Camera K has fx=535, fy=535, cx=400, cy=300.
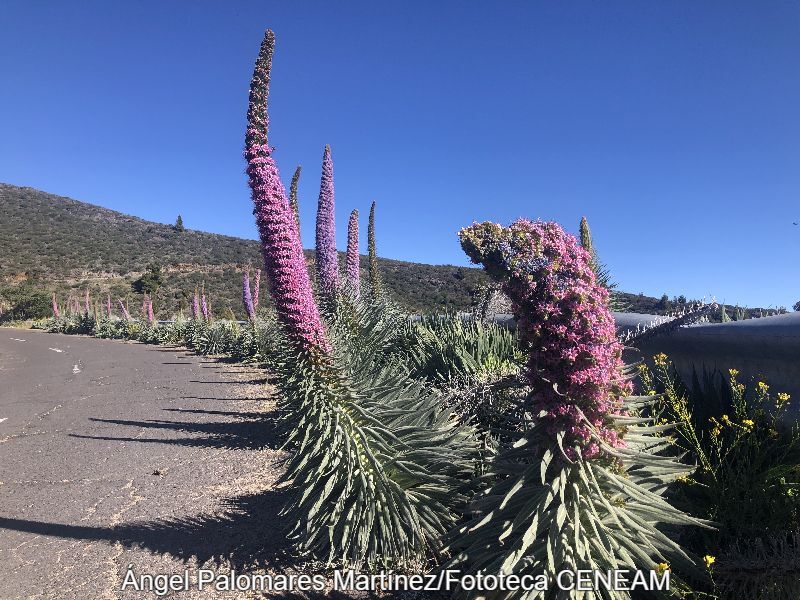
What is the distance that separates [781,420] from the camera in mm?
2854

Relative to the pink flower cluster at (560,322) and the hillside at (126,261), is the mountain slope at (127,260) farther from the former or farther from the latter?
the pink flower cluster at (560,322)

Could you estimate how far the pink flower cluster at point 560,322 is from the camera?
2092 millimetres

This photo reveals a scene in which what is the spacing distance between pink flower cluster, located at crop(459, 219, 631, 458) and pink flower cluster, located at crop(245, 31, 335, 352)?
1.52 metres

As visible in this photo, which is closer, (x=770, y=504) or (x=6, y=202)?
(x=770, y=504)

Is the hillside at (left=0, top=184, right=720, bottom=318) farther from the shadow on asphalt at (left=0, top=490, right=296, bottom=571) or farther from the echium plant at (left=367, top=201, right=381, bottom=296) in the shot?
the shadow on asphalt at (left=0, top=490, right=296, bottom=571)

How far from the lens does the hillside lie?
4097cm

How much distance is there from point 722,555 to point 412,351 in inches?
181

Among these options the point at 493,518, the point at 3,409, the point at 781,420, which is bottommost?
the point at 3,409

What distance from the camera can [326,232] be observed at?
6.80m

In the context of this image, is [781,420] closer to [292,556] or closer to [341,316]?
[292,556]

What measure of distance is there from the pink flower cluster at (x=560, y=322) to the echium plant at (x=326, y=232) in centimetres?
439

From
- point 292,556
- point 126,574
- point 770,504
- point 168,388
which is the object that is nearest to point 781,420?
point 770,504

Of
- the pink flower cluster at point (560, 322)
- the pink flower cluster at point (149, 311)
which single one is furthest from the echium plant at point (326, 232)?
the pink flower cluster at point (149, 311)

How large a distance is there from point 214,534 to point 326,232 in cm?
384
